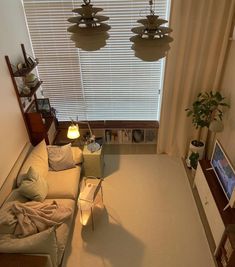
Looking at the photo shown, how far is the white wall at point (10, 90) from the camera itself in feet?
9.02

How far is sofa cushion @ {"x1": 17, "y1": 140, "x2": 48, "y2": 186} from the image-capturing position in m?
2.89

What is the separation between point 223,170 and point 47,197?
2134 millimetres

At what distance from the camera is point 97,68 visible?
370 centimetres

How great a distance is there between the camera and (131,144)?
4.32 m

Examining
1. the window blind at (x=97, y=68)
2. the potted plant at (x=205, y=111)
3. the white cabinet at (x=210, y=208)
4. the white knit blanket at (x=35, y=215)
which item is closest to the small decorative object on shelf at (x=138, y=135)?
the window blind at (x=97, y=68)

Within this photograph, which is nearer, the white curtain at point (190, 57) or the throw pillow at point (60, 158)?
the white curtain at point (190, 57)

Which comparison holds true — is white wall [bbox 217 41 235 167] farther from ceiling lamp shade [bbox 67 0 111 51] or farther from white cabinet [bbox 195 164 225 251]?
ceiling lamp shade [bbox 67 0 111 51]

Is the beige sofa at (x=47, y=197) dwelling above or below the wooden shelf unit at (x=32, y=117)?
below

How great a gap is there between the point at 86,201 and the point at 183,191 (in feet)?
4.84

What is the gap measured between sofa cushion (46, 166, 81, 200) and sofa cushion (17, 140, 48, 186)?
0.13 metres

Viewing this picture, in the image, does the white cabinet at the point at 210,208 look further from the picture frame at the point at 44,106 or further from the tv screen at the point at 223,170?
the picture frame at the point at 44,106

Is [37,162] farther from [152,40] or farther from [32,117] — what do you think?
[152,40]

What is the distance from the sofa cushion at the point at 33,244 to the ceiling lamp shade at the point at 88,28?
66.9 inches

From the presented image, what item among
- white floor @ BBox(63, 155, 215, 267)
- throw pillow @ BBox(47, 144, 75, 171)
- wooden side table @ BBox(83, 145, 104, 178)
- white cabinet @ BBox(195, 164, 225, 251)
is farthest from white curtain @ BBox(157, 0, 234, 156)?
throw pillow @ BBox(47, 144, 75, 171)
